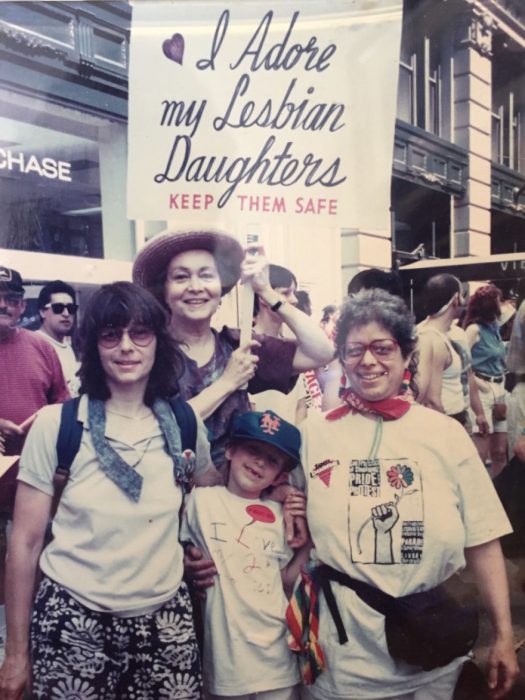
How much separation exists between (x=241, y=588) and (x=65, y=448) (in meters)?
0.68

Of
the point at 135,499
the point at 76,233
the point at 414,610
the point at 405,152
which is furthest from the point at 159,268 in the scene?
the point at 414,610

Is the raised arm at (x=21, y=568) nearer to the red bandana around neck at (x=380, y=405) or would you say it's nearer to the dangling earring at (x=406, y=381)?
the red bandana around neck at (x=380, y=405)

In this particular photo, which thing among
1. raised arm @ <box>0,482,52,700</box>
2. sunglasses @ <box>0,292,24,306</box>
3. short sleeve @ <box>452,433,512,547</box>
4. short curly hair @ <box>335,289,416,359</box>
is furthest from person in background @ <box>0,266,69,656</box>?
short sleeve @ <box>452,433,512,547</box>

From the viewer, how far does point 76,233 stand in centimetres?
209

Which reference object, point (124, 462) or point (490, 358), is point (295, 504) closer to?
point (124, 462)

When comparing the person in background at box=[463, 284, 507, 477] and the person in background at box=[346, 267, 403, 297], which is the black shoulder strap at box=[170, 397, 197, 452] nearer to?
the person in background at box=[346, 267, 403, 297]

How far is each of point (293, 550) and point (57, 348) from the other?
0.95m

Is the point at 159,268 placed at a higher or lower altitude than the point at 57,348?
higher

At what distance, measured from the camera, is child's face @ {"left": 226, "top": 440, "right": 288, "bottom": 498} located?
6.72 feet

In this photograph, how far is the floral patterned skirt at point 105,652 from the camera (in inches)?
75.4

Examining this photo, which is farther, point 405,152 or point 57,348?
point 405,152

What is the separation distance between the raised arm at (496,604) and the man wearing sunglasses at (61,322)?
1.33 meters

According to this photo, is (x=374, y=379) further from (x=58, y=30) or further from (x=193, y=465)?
(x=58, y=30)

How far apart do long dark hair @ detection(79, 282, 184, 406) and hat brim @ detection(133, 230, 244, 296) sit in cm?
7
